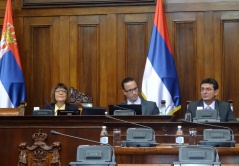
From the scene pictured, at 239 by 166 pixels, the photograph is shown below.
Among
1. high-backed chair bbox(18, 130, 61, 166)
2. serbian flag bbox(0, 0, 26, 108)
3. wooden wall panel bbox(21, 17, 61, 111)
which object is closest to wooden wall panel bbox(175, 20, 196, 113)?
wooden wall panel bbox(21, 17, 61, 111)

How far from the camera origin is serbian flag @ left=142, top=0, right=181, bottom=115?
747cm

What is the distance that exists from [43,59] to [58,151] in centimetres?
284

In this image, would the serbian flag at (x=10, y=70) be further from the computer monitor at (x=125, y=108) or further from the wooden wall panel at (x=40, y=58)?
the computer monitor at (x=125, y=108)

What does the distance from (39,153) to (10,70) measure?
2514 mm

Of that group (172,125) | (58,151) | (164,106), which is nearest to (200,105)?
(164,106)

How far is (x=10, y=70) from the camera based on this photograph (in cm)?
779

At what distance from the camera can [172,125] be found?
5250 mm

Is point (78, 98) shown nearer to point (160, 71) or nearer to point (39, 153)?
point (160, 71)

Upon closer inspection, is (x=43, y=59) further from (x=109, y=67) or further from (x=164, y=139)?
(x=164, y=139)

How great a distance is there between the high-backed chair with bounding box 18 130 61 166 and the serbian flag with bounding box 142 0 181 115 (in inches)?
89.3

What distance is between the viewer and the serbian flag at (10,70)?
7.72 metres

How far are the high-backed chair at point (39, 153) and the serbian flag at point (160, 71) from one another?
227cm

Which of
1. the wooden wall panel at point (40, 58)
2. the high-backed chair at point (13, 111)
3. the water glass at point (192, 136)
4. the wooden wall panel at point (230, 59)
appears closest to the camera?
the water glass at point (192, 136)

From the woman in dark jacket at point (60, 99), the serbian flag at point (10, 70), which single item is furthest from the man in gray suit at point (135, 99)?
Answer: the serbian flag at point (10, 70)
